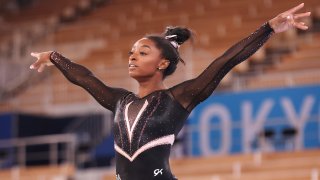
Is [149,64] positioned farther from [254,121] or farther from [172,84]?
[172,84]

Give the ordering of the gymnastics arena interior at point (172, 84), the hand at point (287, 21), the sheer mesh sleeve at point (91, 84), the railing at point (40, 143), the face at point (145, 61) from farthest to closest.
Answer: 1. the railing at point (40, 143)
2. the gymnastics arena interior at point (172, 84)
3. the sheer mesh sleeve at point (91, 84)
4. the face at point (145, 61)
5. the hand at point (287, 21)

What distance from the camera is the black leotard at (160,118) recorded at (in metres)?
3.81

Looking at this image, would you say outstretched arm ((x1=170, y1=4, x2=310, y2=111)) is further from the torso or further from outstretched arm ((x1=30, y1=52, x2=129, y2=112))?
outstretched arm ((x1=30, y1=52, x2=129, y2=112))

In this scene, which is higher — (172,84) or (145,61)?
(172,84)

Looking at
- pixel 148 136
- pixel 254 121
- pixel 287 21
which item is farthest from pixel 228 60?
pixel 254 121

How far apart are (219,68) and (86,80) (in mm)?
740

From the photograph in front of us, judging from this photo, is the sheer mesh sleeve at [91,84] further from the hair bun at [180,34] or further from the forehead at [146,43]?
the hair bun at [180,34]

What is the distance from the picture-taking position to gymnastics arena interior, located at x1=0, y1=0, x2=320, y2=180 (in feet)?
29.7

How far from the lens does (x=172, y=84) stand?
10.6 metres

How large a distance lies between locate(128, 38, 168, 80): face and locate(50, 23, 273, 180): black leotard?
0.11 m

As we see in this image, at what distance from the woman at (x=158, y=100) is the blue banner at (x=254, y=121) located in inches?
203

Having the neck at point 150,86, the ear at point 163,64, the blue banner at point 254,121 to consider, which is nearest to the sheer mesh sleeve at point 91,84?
the neck at point 150,86

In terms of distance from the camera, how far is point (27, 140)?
1140 centimetres

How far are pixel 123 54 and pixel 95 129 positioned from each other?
1314 mm
